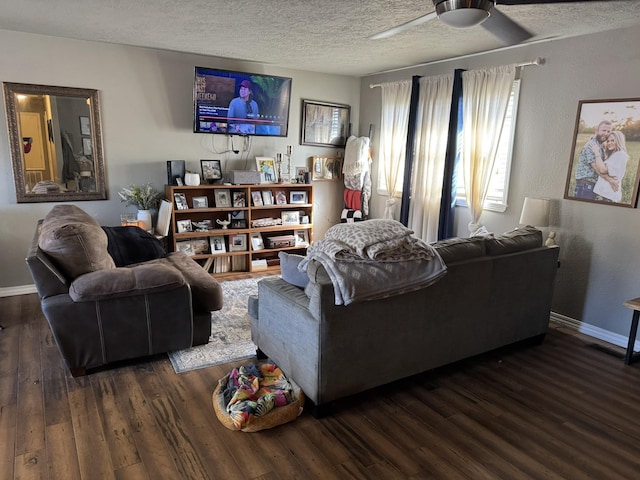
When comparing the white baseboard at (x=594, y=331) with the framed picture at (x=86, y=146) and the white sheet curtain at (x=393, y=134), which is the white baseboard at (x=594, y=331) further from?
the framed picture at (x=86, y=146)

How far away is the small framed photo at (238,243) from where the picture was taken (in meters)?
5.02

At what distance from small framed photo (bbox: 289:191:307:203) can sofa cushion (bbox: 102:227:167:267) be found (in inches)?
75.8

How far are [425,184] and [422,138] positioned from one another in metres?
0.52

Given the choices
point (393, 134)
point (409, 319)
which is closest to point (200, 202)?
point (393, 134)

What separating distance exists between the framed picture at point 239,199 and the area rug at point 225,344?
1.33m

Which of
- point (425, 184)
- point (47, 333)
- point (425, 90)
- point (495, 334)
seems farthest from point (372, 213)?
point (47, 333)

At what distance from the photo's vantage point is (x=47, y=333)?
10.8ft

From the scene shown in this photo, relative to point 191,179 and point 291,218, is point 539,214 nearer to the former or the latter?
point 291,218

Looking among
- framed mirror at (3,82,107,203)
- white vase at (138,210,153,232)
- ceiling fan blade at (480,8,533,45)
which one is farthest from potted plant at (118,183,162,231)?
ceiling fan blade at (480,8,533,45)

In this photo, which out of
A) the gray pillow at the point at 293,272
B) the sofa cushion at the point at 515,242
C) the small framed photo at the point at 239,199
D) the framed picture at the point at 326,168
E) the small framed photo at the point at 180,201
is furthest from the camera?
the framed picture at the point at 326,168

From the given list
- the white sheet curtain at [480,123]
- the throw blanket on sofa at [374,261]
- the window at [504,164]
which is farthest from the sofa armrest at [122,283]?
the window at [504,164]

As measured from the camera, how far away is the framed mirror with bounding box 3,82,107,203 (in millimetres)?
3906

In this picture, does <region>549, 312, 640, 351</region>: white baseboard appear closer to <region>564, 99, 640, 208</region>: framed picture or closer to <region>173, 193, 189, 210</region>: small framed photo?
<region>564, 99, 640, 208</region>: framed picture

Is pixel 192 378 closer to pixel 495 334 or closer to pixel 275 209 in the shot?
pixel 495 334
